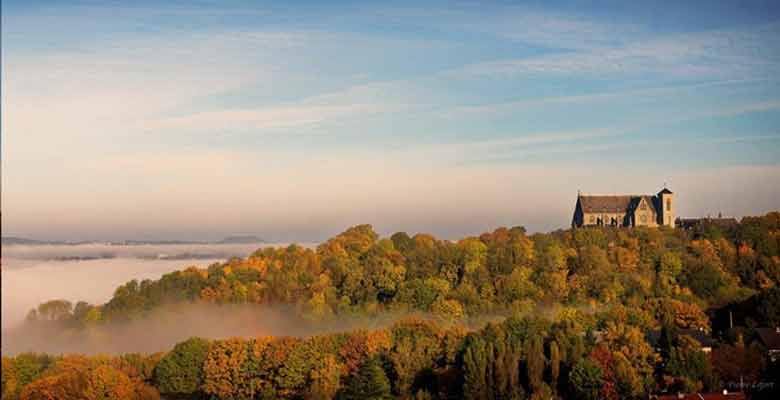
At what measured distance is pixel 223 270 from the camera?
79.8 metres

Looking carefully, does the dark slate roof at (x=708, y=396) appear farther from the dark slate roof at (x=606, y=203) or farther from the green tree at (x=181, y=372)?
the dark slate roof at (x=606, y=203)

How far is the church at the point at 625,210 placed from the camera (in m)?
93.0

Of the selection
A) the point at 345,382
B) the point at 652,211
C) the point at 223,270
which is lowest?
the point at 345,382

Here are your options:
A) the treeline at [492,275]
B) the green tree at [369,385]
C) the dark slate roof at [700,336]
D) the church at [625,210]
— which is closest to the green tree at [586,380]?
the green tree at [369,385]

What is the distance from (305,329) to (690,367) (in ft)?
115

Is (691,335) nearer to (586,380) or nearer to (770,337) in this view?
(770,337)

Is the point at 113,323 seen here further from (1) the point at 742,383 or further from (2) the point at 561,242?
(1) the point at 742,383

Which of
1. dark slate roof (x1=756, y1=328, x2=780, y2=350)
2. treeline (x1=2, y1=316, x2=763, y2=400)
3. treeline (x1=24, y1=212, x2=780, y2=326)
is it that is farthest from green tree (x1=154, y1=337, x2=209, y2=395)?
dark slate roof (x1=756, y1=328, x2=780, y2=350)

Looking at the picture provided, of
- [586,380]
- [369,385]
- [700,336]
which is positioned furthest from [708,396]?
[369,385]

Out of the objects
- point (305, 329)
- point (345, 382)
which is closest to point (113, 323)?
point (305, 329)

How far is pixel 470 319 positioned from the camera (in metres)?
70.8

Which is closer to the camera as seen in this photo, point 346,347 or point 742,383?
point 742,383

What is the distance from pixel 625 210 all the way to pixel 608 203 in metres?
1.86

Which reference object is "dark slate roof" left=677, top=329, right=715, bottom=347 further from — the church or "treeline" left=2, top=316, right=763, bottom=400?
the church
